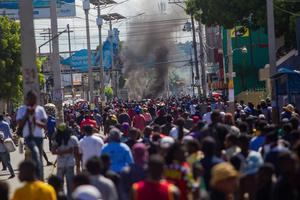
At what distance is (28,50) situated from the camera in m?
19.5

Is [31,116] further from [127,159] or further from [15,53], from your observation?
[15,53]

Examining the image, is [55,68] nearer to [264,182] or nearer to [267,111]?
[267,111]

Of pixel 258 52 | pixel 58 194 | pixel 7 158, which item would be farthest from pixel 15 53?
pixel 58 194

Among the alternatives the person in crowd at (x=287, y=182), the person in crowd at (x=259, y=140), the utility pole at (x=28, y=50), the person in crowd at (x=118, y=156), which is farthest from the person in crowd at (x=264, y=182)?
the utility pole at (x=28, y=50)

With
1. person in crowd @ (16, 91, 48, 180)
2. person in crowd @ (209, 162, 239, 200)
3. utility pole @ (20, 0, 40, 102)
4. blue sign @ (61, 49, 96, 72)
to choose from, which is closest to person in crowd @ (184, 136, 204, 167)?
person in crowd @ (209, 162, 239, 200)

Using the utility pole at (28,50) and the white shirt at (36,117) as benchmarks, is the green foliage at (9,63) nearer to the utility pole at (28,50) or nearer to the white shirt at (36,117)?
the utility pole at (28,50)

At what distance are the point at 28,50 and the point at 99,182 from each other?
28.3 ft

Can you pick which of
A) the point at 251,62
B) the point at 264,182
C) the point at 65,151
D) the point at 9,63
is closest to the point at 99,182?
the point at 264,182

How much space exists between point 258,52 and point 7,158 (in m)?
44.3

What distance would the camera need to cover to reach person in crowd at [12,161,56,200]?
406 inches

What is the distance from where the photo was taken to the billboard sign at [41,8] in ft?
321

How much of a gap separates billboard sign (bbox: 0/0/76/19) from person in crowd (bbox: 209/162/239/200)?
3279 inches

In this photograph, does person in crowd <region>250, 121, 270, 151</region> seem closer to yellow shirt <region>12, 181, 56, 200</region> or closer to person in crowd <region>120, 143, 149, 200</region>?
person in crowd <region>120, 143, 149, 200</region>

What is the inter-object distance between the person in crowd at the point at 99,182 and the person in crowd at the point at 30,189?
3.24ft
